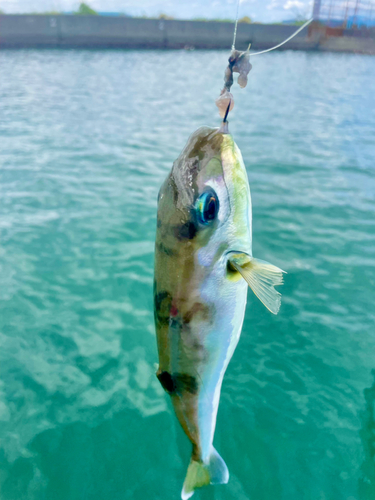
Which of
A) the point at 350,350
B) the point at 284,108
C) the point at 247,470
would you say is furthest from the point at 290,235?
the point at 284,108

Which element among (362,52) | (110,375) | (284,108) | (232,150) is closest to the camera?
(232,150)

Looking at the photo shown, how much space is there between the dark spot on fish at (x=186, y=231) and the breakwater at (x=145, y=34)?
167 ft

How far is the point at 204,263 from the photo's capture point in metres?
1.74

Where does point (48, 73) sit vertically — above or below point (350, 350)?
above

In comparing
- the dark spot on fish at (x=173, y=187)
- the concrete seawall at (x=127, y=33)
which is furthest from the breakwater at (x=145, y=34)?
the dark spot on fish at (x=173, y=187)

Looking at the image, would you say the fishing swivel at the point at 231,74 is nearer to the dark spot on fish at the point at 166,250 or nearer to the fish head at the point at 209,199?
the fish head at the point at 209,199

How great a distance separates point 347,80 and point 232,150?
94.3 feet

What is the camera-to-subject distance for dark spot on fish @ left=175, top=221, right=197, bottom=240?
5.58 ft

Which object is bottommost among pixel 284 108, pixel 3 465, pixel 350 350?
pixel 3 465

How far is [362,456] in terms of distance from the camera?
3.42 meters

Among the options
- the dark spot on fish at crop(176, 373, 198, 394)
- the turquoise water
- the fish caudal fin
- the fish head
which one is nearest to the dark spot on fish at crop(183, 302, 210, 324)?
the fish head

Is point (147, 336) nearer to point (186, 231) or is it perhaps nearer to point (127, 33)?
point (186, 231)

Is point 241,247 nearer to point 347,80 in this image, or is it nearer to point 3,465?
point 3,465

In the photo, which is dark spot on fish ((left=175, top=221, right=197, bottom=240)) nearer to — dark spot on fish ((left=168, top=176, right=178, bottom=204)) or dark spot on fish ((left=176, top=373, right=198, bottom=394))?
dark spot on fish ((left=168, top=176, right=178, bottom=204))
